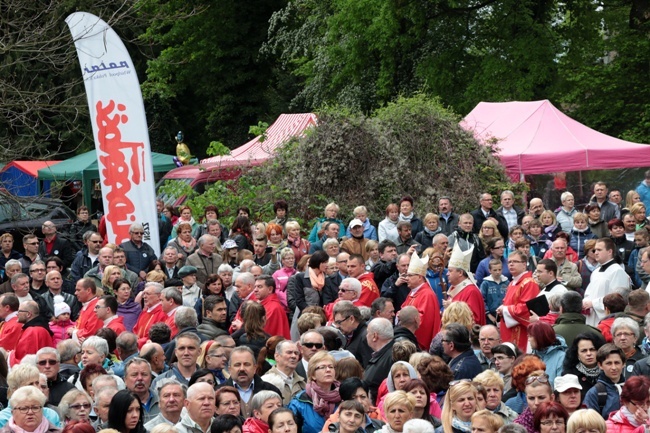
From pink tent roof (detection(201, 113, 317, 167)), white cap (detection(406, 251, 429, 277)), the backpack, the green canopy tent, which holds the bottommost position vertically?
the backpack

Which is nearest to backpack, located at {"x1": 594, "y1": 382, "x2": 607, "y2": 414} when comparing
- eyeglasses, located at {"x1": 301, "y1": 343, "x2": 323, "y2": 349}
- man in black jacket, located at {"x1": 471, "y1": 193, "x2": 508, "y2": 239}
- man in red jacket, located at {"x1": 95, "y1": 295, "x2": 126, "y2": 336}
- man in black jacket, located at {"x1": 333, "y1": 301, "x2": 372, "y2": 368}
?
eyeglasses, located at {"x1": 301, "y1": 343, "x2": 323, "y2": 349}

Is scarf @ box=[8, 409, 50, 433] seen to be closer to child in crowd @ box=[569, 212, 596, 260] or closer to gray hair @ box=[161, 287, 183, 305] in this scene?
gray hair @ box=[161, 287, 183, 305]

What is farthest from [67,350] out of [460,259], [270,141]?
[270,141]

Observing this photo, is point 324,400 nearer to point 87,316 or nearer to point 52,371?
point 52,371

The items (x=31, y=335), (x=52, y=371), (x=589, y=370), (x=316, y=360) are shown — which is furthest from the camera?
(x=31, y=335)

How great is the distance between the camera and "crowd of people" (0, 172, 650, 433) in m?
7.92

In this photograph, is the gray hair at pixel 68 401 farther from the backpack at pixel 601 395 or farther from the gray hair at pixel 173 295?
the backpack at pixel 601 395

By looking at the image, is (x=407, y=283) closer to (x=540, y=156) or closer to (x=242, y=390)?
(x=242, y=390)

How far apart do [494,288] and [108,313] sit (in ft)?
13.1

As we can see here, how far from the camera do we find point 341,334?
33.3ft

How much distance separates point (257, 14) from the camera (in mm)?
35969

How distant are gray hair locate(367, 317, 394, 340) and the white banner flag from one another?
23.9 ft

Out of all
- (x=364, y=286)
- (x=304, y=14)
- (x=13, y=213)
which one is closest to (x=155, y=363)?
(x=364, y=286)

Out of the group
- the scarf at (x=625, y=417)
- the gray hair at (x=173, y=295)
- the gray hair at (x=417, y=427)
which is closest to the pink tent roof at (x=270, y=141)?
the gray hair at (x=173, y=295)
